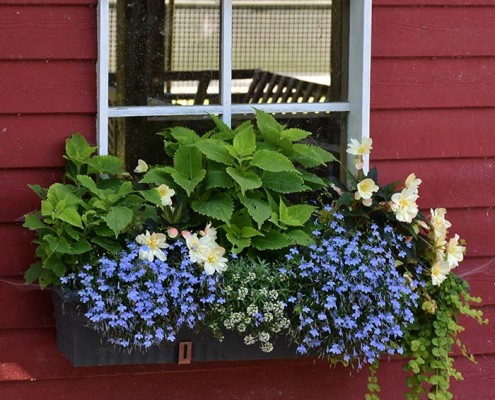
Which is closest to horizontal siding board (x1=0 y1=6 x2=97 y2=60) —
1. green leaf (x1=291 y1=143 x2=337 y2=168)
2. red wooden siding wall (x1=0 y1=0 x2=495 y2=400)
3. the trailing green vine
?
red wooden siding wall (x1=0 y1=0 x2=495 y2=400)

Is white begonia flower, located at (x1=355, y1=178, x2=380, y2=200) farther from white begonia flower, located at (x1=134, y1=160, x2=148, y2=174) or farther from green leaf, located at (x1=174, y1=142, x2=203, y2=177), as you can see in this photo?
white begonia flower, located at (x1=134, y1=160, x2=148, y2=174)

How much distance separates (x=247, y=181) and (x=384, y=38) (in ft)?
2.32

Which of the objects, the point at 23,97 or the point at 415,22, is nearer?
the point at 23,97

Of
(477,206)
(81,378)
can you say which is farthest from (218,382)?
(477,206)

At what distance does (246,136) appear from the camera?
346 cm

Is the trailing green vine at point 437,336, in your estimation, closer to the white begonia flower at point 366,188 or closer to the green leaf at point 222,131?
the white begonia flower at point 366,188

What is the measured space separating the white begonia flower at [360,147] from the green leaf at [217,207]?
0.43m

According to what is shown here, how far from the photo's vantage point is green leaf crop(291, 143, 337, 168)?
3.56m

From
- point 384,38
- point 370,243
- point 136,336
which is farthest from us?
point 384,38

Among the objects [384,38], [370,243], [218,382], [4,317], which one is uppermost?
[384,38]

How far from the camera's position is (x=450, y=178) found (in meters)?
3.87

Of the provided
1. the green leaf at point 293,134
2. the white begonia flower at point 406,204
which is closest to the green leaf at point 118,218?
the green leaf at point 293,134

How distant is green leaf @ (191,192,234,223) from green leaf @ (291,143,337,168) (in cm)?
26

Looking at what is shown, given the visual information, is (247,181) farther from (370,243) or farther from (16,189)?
(16,189)
